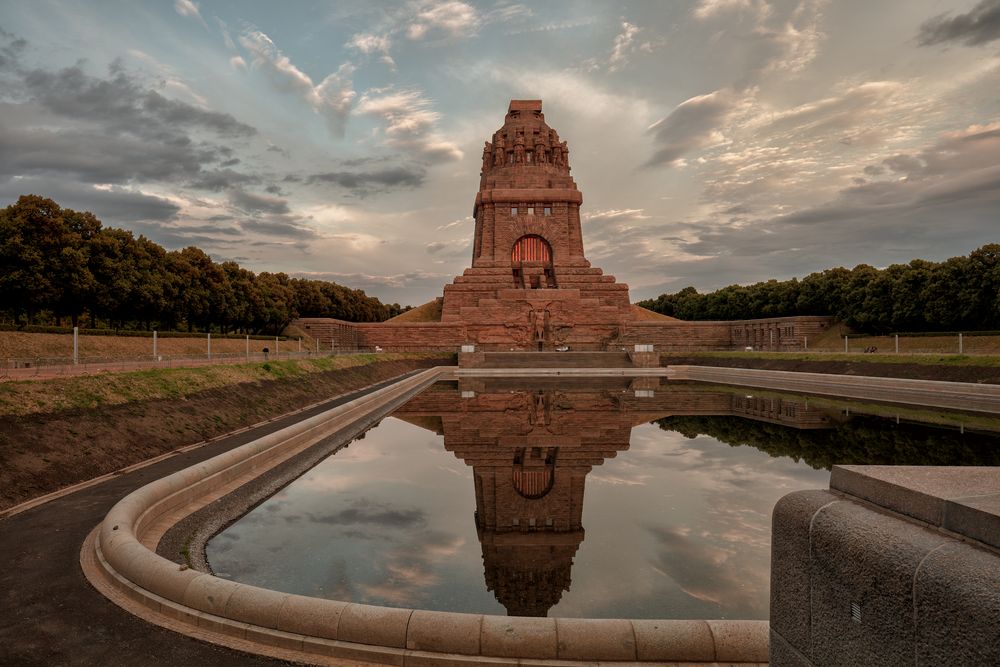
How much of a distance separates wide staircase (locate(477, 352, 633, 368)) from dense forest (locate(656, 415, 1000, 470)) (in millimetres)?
26876

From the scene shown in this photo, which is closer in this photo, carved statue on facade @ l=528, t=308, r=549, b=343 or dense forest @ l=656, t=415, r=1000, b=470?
dense forest @ l=656, t=415, r=1000, b=470

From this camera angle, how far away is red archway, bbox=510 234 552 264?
74.1m

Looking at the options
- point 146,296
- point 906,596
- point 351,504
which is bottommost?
point 351,504

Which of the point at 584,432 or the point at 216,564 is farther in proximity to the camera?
the point at 584,432

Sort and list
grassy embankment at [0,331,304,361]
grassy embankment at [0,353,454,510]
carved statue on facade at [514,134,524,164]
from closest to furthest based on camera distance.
A: 1. grassy embankment at [0,353,454,510]
2. grassy embankment at [0,331,304,361]
3. carved statue on facade at [514,134,524,164]

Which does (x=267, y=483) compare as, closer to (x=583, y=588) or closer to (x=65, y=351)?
(x=583, y=588)

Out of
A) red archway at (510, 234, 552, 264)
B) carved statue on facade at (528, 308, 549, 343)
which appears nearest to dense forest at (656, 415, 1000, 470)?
carved statue on facade at (528, 308, 549, 343)

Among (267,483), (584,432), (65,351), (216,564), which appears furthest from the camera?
(65,351)

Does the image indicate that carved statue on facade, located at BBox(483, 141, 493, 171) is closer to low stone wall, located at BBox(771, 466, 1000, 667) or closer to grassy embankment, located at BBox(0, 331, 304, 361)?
grassy embankment, located at BBox(0, 331, 304, 361)

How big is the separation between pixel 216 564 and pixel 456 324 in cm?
5398

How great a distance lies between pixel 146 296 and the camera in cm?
4269

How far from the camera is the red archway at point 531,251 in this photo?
74062 mm

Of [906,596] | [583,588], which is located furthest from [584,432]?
[906,596]

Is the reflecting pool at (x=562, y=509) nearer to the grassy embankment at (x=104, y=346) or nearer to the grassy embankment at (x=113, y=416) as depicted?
the grassy embankment at (x=113, y=416)
